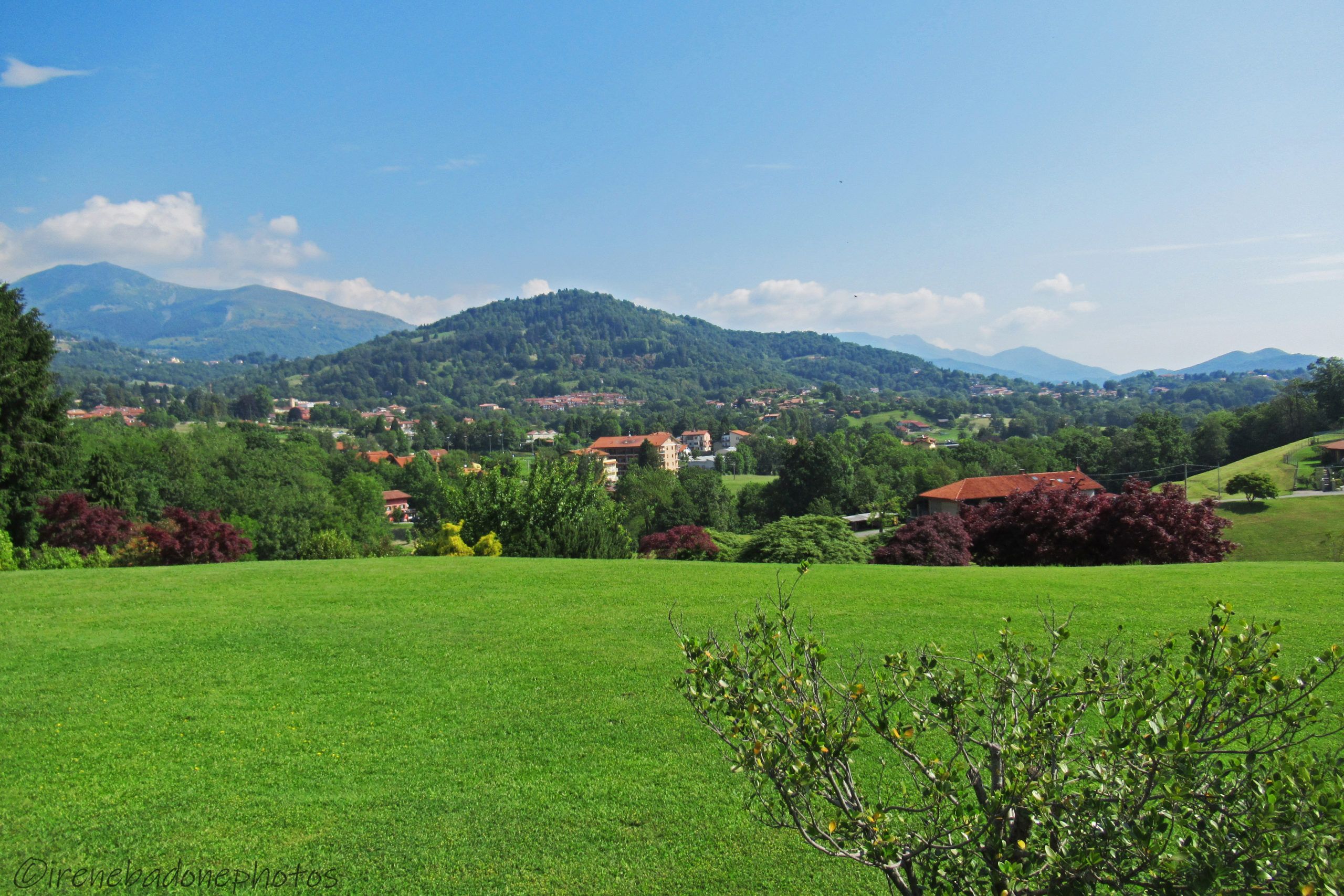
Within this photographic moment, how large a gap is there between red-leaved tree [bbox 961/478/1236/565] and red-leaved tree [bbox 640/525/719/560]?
8263 millimetres

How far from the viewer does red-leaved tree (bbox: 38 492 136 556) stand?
21.8 m

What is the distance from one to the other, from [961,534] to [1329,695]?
12.3m

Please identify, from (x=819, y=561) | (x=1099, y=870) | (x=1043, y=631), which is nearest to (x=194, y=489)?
(x=819, y=561)

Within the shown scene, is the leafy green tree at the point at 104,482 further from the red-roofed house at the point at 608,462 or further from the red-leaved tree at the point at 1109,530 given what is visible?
the red-roofed house at the point at 608,462

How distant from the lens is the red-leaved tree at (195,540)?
Answer: 19.1m

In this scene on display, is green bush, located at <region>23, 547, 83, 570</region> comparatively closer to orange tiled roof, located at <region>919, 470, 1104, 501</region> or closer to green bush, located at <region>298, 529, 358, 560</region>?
green bush, located at <region>298, 529, 358, 560</region>

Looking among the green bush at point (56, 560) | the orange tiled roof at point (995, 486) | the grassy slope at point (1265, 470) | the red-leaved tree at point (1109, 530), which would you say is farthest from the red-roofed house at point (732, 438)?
the green bush at point (56, 560)

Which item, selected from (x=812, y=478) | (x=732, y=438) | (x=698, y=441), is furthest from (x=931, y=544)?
(x=698, y=441)

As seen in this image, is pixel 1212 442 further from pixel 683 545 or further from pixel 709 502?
pixel 683 545

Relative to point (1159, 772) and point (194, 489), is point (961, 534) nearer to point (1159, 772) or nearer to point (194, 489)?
point (1159, 772)

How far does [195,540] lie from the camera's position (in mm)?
19750

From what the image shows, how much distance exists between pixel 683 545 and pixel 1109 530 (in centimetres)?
1160

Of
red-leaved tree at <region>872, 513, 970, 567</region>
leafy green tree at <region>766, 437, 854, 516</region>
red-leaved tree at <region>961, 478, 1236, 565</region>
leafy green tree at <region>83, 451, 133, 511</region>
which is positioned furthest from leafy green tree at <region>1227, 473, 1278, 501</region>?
leafy green tree at <region>83, 451, 133, 511</region>

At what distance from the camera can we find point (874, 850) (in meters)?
2.69
